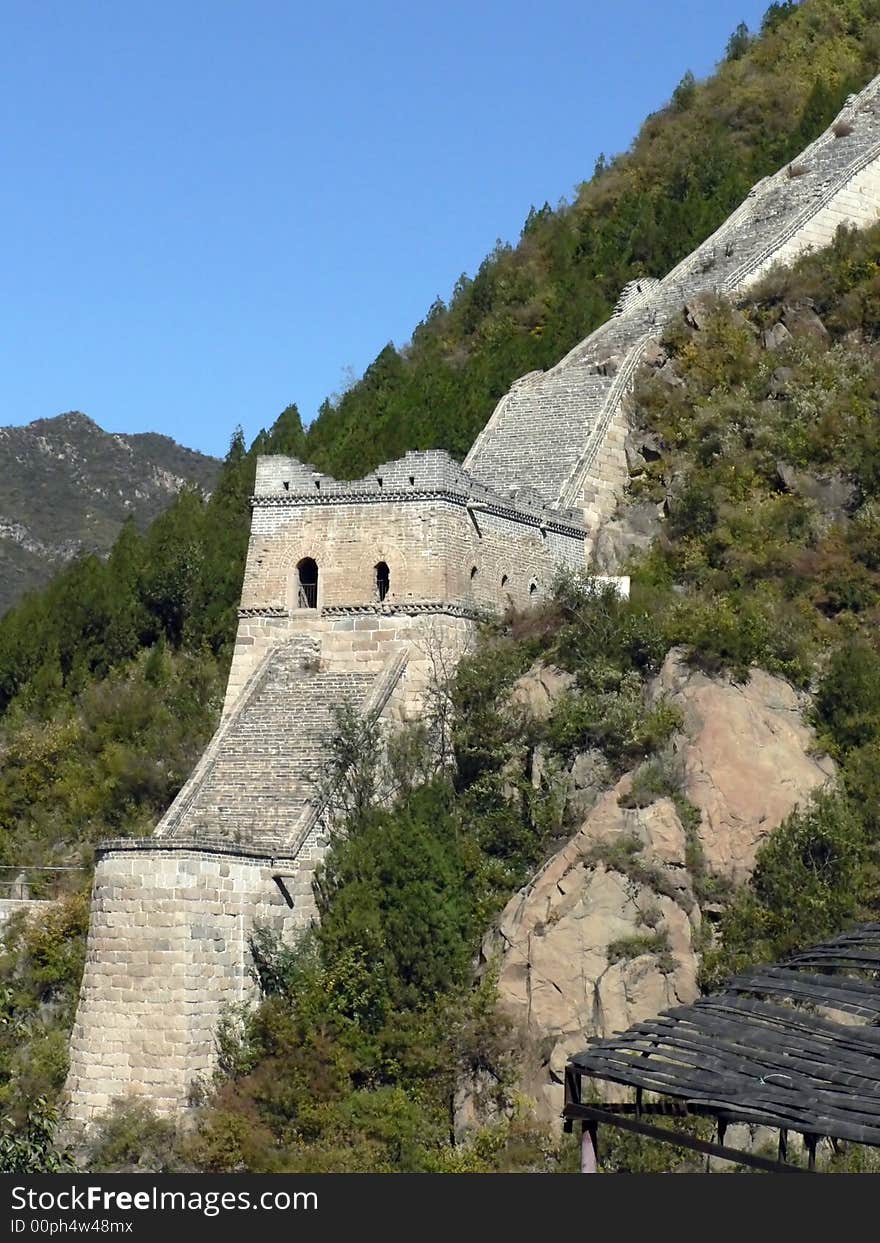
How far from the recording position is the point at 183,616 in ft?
148

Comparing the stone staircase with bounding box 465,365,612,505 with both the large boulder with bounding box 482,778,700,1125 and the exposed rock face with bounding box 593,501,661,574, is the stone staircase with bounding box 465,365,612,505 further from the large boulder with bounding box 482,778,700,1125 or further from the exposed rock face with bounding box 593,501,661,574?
the large boulder with bounding box 482,778,700,1125

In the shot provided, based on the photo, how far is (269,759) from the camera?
36.3 meters

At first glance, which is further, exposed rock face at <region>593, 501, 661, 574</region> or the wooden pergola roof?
exposed rock face at <region>593, 501, 661, 574</region>

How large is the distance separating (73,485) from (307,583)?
211ft

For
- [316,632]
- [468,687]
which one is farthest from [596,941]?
[316,632]

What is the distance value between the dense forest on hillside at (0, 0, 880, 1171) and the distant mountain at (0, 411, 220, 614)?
3916cm

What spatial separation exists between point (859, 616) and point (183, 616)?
13.4 metres

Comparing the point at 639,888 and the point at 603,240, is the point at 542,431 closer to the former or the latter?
the point at 603,240

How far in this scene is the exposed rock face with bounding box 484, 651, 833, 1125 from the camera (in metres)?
33.0

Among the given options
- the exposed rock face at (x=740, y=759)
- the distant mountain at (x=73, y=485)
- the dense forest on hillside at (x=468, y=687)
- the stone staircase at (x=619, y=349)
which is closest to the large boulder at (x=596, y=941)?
the dense forest on hillside at (x=468, y=687)

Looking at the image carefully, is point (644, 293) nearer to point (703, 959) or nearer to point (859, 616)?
point (859, 616)

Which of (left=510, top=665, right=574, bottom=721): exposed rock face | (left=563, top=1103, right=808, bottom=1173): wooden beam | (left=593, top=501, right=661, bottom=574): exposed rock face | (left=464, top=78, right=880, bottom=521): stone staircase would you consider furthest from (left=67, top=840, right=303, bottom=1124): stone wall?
(left=563, top=1103, right=808, bottom=1173): wooden beam

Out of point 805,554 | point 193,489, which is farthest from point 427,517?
point 193,489

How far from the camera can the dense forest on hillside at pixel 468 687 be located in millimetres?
32906
